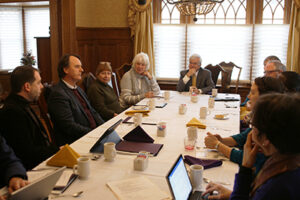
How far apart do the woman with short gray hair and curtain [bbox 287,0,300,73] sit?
7.81 feet

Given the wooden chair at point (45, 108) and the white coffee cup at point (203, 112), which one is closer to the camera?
the wooden chair at point (45, 108)

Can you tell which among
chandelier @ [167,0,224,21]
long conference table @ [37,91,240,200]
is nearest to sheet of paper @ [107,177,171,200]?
long conference table @ [37,91,240,200]

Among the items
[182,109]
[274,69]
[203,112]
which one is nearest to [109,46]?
[182,109]

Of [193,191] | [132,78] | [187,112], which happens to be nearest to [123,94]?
[132,78]

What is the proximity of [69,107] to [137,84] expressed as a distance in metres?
1.51

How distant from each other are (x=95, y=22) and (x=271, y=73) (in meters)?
3.45

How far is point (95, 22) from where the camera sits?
225 inches

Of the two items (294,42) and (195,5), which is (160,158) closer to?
(195,5)

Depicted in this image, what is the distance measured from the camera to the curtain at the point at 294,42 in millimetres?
4914

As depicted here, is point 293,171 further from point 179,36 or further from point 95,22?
point 95,22

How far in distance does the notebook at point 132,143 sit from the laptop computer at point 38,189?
1.92 feet

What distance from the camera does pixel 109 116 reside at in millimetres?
3383

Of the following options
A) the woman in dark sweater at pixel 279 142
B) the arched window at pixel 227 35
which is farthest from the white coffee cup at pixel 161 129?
the arched window at pixel 227 35

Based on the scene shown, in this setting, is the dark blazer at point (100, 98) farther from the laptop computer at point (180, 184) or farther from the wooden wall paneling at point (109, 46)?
the wooden wall paneling at point (109, 46)
